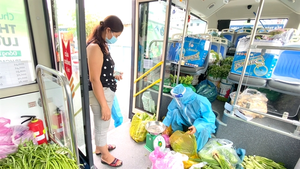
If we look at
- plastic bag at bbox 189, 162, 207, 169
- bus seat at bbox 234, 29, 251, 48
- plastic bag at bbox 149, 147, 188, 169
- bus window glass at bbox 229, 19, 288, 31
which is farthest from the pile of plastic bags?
bus window glass at bbox 229, 19, 288, 31

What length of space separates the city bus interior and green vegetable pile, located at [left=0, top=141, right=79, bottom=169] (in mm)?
95

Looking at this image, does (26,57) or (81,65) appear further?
(26,57)

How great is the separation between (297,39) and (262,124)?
1.21 m

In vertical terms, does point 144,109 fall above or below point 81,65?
below

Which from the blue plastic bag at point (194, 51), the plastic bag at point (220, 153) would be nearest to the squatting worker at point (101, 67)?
the plastic bag at point (220, 153)

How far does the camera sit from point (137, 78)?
2.32m

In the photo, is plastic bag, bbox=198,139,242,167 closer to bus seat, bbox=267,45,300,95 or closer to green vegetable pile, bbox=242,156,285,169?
green vegetable pile, bbox=242,156,285,169

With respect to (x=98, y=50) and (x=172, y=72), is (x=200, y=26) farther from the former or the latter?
(x=98, y=50)

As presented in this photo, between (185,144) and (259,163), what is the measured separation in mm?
769

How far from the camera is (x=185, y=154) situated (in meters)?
1.57

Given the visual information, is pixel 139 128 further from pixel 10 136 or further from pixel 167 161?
pixel 10 136

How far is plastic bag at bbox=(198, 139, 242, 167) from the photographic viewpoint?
1410mm

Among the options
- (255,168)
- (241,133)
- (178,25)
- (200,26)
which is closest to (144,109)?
(241,133)

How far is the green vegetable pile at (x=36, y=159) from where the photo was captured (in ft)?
2.74
